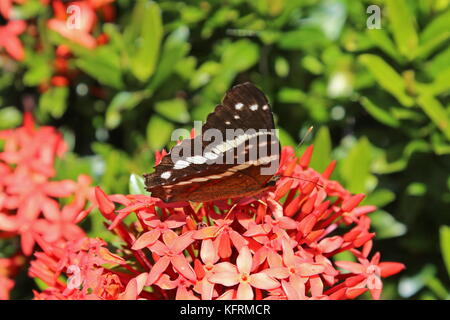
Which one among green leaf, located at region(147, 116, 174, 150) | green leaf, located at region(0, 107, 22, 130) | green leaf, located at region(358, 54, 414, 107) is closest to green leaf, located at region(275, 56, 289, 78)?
green leaf, located at region(358, 54, 414, 107)

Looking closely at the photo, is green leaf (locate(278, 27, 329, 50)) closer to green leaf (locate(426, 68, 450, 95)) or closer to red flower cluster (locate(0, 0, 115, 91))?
green leaf (locate(426, 68, 450, 95))

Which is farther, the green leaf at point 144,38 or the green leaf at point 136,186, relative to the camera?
the green leaf at point 144,38

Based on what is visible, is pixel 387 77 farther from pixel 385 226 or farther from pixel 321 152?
pixel 385 226

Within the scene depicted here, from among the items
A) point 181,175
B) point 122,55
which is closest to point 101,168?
point 122,55

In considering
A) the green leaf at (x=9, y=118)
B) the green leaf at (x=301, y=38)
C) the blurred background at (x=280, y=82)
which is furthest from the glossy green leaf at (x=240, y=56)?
the green leaf at (x=9, y=118)

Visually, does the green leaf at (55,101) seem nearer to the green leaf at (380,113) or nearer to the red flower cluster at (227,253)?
the red flower cluster at (227,253)

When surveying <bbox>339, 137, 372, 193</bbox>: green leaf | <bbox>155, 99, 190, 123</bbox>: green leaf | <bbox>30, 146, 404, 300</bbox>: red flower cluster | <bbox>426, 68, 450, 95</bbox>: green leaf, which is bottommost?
<bbox>30, 146, 404, 300</bbox>: red flower cluster

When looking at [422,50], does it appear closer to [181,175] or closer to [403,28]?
[403,28]
